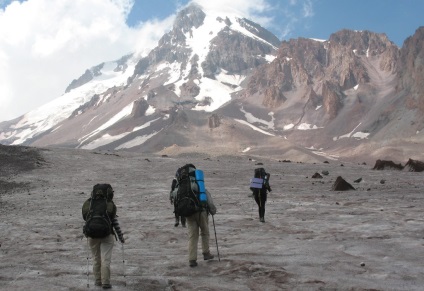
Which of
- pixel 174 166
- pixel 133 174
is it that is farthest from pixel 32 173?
pixel 174 166

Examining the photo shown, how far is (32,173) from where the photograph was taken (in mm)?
45406

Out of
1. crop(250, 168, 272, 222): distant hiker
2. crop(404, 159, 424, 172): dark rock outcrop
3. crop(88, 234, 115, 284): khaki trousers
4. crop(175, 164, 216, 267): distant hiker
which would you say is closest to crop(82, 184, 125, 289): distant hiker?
crop(88, 234, 115, 284): khaki trousers

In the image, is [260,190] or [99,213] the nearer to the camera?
[99,213]

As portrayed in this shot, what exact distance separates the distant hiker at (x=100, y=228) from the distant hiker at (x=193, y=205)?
1.82 meters

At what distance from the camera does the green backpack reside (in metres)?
10.4

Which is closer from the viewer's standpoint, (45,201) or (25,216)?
(25,216)

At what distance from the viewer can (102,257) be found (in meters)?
10.4

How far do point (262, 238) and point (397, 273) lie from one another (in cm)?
555

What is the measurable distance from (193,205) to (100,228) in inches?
93.7

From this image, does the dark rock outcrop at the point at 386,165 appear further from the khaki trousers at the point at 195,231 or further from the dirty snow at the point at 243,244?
the khaki trousers at the point at 195,231

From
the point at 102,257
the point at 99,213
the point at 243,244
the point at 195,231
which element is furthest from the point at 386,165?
the point at 102,257

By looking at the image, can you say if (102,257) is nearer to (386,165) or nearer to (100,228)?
(100,228)

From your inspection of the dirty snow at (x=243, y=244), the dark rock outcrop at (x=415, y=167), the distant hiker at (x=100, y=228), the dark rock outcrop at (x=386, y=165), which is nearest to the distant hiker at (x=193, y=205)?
the dirty snow at (x=243, y=244)

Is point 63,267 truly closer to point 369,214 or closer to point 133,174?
point 369,214
